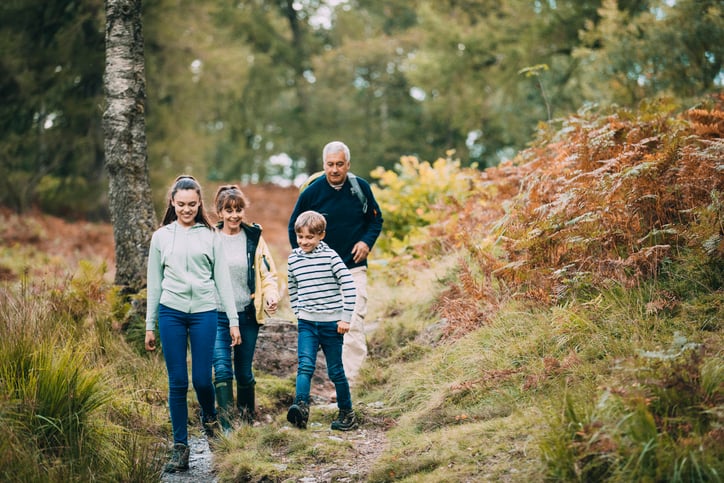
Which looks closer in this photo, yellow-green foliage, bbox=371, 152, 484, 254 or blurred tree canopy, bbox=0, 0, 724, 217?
yellow-green foliage, bbox=371, 152, 484, 254

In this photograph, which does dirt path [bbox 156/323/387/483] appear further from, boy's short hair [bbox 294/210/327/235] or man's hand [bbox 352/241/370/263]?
boy's short hair [bbox 294/210/327/235]

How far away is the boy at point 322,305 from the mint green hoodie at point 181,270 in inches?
31.2

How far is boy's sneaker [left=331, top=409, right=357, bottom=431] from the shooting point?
208 inches

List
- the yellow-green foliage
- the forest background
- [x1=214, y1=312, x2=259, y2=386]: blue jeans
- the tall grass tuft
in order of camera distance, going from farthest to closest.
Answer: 1. the yellow-green foliage
2. [x1=214, y1=312, x2=259, y2=386]: blue jeans
3. the tall grass tuft
4. the forest background

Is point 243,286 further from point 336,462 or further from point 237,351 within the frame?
point 336,462

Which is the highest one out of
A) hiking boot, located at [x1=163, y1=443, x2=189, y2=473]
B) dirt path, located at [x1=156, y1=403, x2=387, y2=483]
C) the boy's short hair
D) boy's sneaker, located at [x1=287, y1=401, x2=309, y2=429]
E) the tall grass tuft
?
the boy's short hair

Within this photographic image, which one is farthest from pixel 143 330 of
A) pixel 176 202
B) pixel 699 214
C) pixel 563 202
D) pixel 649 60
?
pixel 649 60

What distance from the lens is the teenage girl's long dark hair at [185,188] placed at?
4848mm

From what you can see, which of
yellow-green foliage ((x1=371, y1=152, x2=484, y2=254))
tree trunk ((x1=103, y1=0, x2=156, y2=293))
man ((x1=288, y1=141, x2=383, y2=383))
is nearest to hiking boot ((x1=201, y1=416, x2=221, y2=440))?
man ((x1=288, y1=141, x2=383, y2=383))

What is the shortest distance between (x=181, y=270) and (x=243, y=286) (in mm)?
902

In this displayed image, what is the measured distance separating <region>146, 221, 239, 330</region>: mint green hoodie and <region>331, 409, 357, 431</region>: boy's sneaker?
143 centimetres

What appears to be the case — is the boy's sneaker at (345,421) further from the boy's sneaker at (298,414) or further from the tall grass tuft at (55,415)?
the tall grass tuft at (55,415)

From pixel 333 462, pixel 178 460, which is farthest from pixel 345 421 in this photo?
pixel 178 460

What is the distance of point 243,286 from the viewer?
5543 millimetres
